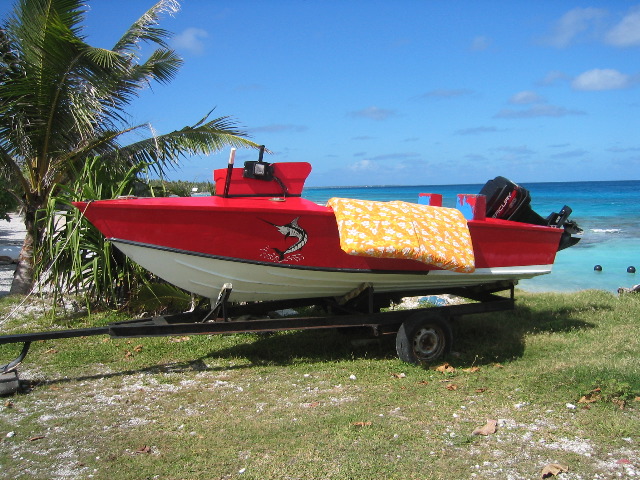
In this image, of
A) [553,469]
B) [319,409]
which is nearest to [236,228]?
[319,409]

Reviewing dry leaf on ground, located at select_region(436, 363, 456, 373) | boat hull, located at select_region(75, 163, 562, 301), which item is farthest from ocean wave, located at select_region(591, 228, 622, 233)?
dry leaf on ground, located at select_region(436, 363, 456, 373)

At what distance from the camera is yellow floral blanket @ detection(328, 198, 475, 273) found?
5316 millimetres

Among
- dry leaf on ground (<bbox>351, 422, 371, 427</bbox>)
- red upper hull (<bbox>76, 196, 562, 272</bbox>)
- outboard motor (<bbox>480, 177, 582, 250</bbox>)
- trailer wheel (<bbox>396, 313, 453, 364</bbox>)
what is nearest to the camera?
dry leaf on ground (<bbox>351, 422, 371, 427</bbox>)

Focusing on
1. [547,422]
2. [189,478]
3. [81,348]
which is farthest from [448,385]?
[81,348]

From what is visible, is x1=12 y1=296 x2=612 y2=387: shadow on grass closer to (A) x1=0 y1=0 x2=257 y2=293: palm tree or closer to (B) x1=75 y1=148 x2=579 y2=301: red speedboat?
(B) x1=75 y1=148 x2=579 y2=301: red speedboat

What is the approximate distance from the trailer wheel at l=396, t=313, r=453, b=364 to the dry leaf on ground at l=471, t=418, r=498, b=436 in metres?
1.55

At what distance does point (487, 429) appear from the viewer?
4395 mm

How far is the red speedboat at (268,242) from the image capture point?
522 centimetres

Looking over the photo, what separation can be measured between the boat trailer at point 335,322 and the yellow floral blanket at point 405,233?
31.2 inches

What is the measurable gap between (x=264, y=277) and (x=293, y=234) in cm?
53

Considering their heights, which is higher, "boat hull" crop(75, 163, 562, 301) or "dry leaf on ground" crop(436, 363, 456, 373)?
"boat hull" crop(75, 163, 562, 301)

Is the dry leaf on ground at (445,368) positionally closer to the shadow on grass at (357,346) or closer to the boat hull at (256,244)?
the shadow on grass at (357,346)

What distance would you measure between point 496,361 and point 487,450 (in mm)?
2252

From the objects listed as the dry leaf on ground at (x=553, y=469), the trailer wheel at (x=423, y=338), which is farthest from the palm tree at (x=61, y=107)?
the dry leaf on ground at (x=553, y=469)
